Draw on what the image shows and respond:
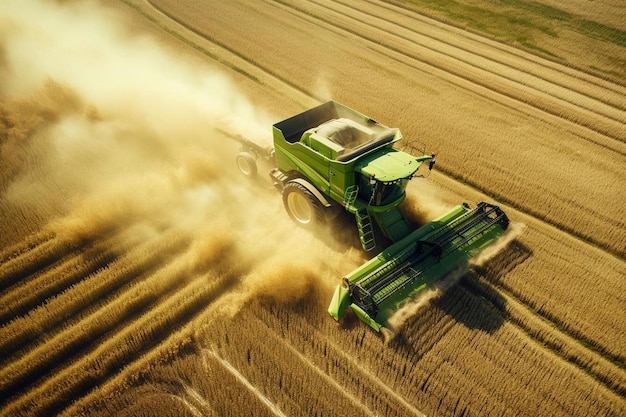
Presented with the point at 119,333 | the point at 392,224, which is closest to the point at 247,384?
the point at 119,333

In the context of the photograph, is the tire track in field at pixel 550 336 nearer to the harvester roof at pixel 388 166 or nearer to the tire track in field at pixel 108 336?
the harvester roof at pixel 388 166

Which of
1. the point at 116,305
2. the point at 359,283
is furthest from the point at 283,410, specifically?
the point at 116,305

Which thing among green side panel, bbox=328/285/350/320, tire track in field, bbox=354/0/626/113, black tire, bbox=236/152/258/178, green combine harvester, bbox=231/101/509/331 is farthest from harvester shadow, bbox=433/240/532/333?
tire track in field, bbox=354/0/626/113

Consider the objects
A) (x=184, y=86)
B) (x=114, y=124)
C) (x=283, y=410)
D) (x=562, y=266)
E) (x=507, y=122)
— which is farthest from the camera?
(x=184, y=86)

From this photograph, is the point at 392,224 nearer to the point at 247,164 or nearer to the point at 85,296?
the point at 247,164

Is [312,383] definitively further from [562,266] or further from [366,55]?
[366,55]
